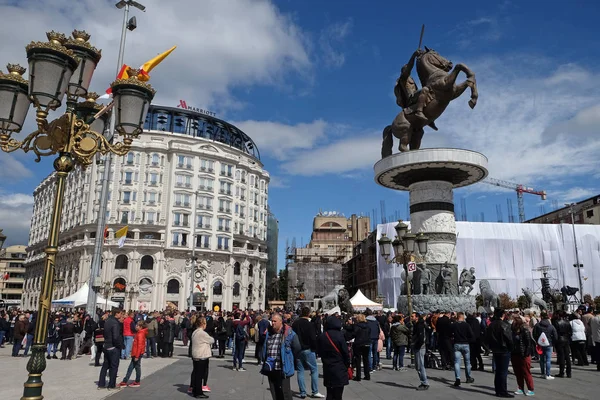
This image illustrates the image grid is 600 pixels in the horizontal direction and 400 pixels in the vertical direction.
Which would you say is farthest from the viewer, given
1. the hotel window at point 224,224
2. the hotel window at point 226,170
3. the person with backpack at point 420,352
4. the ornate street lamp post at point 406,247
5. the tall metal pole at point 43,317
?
the hotel window at point 226,170

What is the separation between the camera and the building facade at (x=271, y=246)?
98.9m

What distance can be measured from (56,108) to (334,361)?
5.66m

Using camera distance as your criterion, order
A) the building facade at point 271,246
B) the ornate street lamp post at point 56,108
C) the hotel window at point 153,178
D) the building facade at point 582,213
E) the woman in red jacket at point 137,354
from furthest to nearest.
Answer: the building facade at point 271,246, the building facade at point 582,213, the hotel window at point 153,178, the woman in red jacket at point 137,354, the ornate street lamp post at point 56,108

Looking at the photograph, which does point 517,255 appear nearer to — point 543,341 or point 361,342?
point 543,341

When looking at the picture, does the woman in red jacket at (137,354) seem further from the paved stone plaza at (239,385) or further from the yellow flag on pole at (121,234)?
the yellow flag on pole at (121,234)

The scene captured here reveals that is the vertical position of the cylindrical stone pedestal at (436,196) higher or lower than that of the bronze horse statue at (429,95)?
lower

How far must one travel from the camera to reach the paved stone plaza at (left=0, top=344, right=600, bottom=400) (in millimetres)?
9578

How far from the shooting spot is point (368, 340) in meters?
11.6

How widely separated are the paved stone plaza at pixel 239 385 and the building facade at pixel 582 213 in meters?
69.2

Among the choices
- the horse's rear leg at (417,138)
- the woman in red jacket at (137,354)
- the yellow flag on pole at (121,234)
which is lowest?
the woman in red jacket at (137,354)

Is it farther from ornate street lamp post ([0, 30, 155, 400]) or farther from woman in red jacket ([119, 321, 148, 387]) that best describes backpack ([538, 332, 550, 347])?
ornate street lamp post ([0, 30, 155, 400])

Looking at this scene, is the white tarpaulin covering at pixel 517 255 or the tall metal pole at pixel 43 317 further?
the white tarpaulin covering at pixel 517 255

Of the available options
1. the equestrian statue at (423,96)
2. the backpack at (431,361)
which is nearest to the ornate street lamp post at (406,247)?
the backpack at (431,361)

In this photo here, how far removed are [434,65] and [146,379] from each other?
21.6 m
